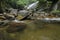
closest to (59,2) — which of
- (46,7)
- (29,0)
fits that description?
(46,7)

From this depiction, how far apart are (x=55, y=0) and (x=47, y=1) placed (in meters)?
3.13

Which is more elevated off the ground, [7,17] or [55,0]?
[55,0]

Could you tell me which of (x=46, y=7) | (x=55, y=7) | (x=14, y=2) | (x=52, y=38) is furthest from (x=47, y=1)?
(x=52, y=38)

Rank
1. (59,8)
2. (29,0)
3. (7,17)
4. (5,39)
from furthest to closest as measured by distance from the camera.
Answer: (29,0)
(59,8)
(7,17)
(5,39)

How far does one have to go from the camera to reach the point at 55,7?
28.5 m

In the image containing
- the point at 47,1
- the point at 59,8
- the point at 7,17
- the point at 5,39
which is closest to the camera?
the point at 5,39

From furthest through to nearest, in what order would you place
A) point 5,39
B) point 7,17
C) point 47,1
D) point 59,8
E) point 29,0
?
point 29,0
point 47,1
point 59,8
point 7,17
point 5,39

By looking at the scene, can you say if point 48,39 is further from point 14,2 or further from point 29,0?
point 29,0

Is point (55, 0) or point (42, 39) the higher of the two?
point (55, 0)

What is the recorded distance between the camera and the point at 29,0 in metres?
56.5

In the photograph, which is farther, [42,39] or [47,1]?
[47,1]

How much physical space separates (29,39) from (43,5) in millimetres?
24786

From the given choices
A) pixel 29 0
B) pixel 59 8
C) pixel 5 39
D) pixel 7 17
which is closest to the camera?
pixel 5 39

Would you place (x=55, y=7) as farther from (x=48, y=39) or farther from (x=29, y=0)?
(x=29, y=0)
